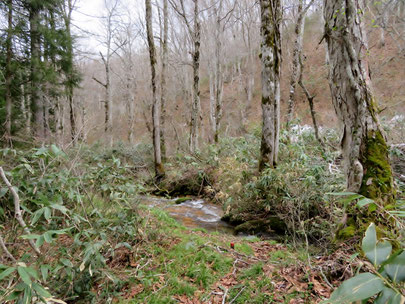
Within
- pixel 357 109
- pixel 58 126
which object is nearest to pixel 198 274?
pixel 357 109

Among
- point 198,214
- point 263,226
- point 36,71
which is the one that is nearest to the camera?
point 263,226

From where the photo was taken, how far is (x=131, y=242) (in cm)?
343

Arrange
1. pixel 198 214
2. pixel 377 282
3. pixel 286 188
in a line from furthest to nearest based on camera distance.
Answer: pixel 198 214
pixel 286 188
pixel 377 282

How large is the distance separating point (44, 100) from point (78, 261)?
30.5 feet

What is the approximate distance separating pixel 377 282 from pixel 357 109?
8.49 ft

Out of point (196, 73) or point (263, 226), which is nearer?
point (263, 226)

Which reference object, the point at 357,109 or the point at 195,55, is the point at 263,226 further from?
the point at 195,55

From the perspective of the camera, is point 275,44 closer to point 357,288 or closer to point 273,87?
point 273,87

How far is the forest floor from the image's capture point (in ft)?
7.57

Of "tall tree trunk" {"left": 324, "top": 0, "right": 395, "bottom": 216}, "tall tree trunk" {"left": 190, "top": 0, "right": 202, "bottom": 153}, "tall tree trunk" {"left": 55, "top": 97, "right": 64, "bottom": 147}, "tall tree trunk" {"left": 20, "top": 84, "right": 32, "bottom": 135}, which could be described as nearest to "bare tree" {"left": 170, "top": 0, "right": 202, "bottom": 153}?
"tall tree trunk" {"left": 190, "top": 0, "right": 202, "bottom": 153}

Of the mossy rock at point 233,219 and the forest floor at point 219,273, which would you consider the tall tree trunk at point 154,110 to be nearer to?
the mossy rock at point 233,219

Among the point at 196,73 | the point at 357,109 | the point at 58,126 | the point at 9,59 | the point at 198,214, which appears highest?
the point at 196,73

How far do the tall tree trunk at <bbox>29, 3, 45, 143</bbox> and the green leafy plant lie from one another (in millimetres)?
9981

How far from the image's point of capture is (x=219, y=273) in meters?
2.96
